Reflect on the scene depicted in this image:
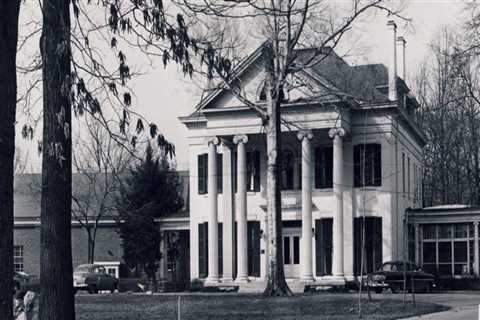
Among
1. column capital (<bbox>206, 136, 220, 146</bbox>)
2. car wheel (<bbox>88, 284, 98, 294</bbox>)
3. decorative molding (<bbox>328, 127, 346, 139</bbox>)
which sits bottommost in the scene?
car wheel (<bbox>88, 284, 98, 294</bbox>)

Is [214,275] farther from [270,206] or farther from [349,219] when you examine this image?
[270,206]

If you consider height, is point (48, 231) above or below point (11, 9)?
below

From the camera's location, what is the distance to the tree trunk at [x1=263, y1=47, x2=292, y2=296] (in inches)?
1267

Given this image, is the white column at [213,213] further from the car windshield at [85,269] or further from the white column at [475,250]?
the white column at [475,250]

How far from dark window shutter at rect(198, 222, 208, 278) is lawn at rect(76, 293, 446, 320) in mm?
14758

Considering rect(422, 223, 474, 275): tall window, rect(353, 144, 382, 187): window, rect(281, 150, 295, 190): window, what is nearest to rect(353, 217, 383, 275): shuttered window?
rect(353, 144, 382, 187): window

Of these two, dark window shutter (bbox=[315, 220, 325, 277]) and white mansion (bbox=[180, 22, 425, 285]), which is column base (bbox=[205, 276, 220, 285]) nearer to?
white mansion (bbox=[180, 22, 425, 285])

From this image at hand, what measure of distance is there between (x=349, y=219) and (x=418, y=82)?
27132 mm

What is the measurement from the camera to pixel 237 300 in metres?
28.5

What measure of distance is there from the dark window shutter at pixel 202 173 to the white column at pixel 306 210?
6512mm

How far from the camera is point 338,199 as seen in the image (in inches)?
1603

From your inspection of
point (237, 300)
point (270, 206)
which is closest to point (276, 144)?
point (270, 206)

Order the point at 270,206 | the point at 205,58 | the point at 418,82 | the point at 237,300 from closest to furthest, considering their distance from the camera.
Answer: the point at 205,58, the point at 237,300, the point at 270,206, the point at 418,82

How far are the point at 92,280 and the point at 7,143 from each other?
34475 mm
